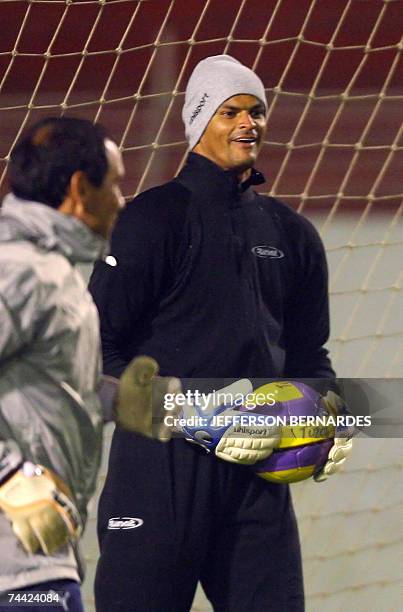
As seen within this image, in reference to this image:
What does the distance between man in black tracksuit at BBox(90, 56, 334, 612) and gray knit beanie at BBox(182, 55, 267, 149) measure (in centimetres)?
8

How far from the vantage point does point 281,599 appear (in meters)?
2.37

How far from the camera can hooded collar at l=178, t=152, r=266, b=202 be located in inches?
95.0

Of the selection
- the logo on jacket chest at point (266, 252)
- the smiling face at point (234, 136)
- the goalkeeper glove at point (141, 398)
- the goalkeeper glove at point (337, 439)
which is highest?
the smiling face at point (234, 136)

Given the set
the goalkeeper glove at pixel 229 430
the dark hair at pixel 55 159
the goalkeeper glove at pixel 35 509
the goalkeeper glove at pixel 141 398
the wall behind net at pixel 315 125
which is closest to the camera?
the goalkeeper glove at pixel 35 509

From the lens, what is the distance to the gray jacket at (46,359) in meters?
1.68

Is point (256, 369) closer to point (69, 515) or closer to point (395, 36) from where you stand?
point (69, 515)

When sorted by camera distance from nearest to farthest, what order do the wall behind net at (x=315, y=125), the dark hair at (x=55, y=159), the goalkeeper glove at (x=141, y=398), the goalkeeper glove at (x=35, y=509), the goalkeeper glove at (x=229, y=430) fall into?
the goalkeeper glove at (x=35, y=509) → the dark hair at (x=55, y=159) → the goalkeeper glove at (x=141, y=398) → the goalkeeper glove at (x=229, y=430) → the wall behind net at (x=315, y=125)

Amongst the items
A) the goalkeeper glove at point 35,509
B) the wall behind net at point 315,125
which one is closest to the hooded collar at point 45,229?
the goalkeeper glove at point 35,509

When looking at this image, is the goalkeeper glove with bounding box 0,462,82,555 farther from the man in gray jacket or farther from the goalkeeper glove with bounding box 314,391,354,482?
A: the goalkeeper glove with bounding box 314,391,354,482

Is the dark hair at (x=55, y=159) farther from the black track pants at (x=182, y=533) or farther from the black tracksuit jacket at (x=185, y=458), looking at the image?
the black track pants at (x=182, y=533)

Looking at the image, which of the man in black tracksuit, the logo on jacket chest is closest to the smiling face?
the man in black tracksuit

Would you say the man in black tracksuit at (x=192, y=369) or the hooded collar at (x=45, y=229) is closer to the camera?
the hooded collar at (x=45, y=229)

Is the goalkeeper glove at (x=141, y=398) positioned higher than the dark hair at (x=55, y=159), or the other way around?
the dark hair at (x=55, y=159)

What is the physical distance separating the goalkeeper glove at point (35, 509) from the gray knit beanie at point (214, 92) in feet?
3.13
